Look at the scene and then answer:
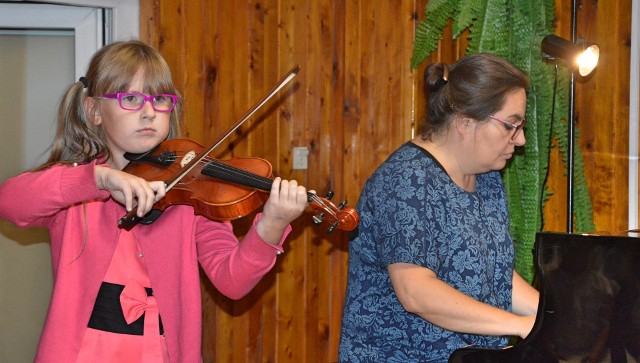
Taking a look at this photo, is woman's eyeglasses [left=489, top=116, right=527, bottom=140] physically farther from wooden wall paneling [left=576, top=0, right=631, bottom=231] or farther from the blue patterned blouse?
wooden wall paneling [left=576, top=0, right=631, bottom=231]

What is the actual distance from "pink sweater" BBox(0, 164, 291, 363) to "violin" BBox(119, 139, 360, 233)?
0.18 feet

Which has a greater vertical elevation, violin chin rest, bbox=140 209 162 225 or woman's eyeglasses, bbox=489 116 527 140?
woman's eyeglasses, bbox=489 116 527 140

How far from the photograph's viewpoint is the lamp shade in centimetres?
270

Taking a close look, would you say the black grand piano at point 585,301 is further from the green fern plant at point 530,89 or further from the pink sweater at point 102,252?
the green fern plant at point 530,89

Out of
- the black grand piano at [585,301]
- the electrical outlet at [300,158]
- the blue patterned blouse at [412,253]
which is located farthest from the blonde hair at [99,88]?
the electrical outlet at [300,158]

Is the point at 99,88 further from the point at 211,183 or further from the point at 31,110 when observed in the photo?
the point at 31,110

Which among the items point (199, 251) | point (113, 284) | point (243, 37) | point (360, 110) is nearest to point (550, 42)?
point (360, 110)

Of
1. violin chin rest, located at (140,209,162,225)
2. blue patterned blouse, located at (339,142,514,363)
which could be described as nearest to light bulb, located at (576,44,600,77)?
blue patterned blouse, located at (339,142,514,363)

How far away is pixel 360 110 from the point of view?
353cm

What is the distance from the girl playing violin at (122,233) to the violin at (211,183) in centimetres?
4

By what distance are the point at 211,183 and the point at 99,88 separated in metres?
0.35

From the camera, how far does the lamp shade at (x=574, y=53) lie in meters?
2.70

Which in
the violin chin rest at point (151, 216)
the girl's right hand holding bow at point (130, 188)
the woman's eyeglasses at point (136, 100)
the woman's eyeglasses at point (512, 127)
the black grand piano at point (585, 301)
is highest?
the woman's eyeglasses at point (136, 100)

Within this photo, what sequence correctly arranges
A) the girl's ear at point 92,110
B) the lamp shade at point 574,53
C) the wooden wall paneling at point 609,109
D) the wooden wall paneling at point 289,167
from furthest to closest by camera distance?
the wooden wall paneling at point 289,167, the wooden wall paneling at point 609,109, the lamp shade at point 574,53, the girl's ear at point 92,110
